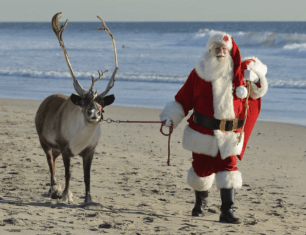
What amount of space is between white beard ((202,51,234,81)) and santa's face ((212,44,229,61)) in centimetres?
2

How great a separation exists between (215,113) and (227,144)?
1.05 feet

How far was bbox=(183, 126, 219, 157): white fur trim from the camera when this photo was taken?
4566 mm

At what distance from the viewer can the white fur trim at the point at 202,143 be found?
4.57 meters

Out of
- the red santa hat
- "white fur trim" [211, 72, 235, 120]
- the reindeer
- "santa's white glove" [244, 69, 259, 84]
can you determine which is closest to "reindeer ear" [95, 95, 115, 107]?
the reindeer

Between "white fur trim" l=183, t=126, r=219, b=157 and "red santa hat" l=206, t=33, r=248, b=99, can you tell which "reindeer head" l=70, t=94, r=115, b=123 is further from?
"red santa hat" l=206, t=33, r=248, b=99

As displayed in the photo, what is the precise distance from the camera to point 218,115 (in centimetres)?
458

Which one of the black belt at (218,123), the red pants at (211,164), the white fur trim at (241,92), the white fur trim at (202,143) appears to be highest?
the white fur trim at (241,92)

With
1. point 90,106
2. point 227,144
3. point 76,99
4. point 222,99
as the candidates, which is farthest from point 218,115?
point 76,99

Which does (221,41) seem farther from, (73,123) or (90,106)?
(73,123)

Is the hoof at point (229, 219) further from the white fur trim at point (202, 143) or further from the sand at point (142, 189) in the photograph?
the white fur trim at point (202, 143)

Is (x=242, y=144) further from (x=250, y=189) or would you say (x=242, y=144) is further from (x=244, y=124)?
(x=250, y=189)

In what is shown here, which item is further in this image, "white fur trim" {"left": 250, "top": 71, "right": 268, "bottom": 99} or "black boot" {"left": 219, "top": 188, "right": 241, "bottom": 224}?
"white fur trim" {"left": 250, "top": 71, "right": 268, "bottom": 99}

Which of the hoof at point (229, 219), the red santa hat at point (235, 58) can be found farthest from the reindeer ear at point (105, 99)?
the hoof at point (229, 219)

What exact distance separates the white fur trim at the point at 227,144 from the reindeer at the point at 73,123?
1113 millimetres
